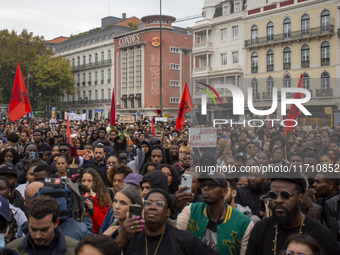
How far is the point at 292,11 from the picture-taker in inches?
1259

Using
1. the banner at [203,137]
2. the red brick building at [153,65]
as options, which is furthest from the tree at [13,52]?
the banner at [203,137]

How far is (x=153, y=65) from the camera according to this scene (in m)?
48.8

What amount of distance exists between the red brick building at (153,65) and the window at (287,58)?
1855 centimetres

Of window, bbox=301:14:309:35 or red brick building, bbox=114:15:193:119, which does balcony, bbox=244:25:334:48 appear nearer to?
window, bbox=301:14:309:35

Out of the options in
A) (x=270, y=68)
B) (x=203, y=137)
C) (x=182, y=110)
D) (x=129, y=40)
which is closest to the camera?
(x=203, y=137)

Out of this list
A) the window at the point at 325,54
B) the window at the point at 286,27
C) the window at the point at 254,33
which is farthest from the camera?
the window at the point at 254,33

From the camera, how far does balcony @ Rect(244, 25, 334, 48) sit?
2981 centimetres

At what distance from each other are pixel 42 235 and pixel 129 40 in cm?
5016

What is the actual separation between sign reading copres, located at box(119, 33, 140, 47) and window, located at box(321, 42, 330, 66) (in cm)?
2595

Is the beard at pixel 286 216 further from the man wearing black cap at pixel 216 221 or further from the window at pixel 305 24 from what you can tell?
the window at pixel 305 24

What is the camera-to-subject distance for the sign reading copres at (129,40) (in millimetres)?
50138

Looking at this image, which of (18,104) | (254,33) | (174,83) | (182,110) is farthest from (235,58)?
(18,104)

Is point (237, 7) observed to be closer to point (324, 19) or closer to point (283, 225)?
point (324, 19)

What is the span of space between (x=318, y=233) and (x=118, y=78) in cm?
5293
